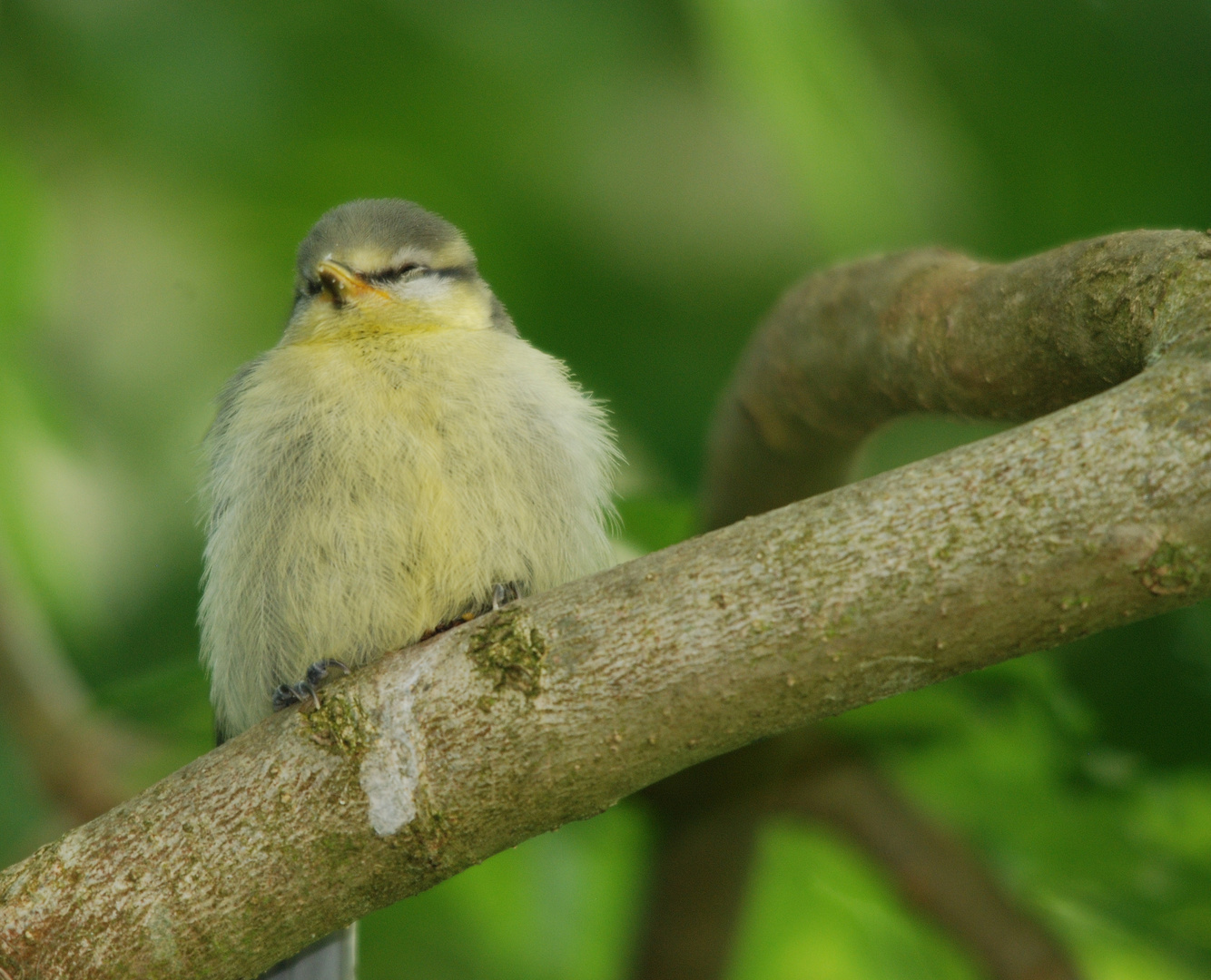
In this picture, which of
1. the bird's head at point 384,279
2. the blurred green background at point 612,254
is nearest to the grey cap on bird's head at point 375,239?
the bird's head at point 384,279

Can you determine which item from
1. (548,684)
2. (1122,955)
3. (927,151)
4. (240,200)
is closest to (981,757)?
(1122,955)

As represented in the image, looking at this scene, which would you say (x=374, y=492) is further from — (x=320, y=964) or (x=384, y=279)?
(x=320, y=964)

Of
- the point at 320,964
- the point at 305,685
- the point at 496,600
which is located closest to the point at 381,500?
the point at 496,600

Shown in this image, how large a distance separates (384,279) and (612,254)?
1205 mm

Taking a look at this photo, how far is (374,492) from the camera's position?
2.53 meters

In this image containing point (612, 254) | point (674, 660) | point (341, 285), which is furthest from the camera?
point (612, 254)

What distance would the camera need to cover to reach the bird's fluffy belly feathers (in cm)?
251

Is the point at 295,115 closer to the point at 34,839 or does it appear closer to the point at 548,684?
the point at 34,839

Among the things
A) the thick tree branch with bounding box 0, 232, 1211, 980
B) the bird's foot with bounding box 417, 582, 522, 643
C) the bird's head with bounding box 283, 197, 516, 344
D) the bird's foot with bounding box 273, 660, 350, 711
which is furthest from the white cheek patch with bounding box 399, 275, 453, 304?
the thick tree branch with bounding box 0, 232, 1211, 980

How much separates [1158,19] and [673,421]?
177 cm

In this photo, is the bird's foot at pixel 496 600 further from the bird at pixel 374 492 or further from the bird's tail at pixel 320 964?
the bird's tail at pixel 320 964

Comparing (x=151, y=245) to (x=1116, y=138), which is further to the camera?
(x=151, y=245)

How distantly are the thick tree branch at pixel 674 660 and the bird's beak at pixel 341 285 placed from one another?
4.24 feet

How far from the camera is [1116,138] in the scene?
349 cm
